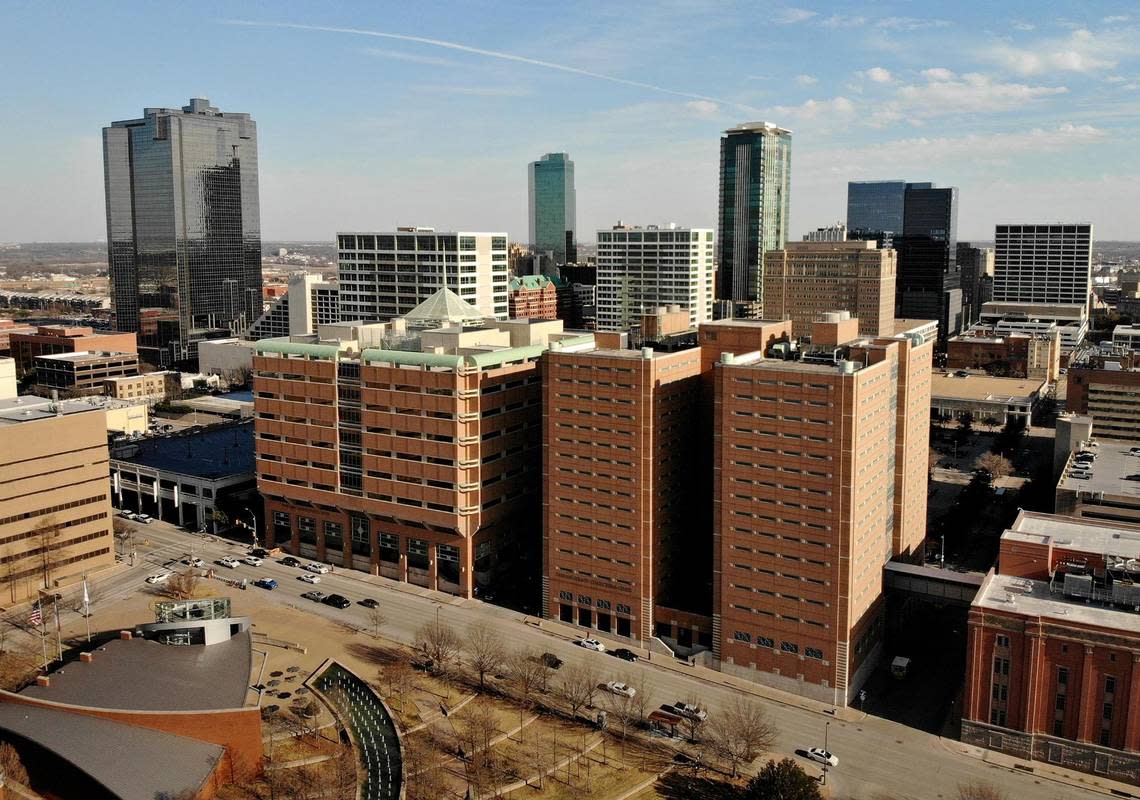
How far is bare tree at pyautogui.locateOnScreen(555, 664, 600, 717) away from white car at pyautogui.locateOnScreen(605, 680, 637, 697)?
136 centimetres

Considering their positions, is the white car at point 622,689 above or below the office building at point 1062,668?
below

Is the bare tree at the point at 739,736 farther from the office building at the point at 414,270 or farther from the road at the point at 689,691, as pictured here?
the office building at the point at 414,270

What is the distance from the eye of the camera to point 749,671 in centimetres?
8606

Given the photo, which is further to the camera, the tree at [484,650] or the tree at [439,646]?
the tree at [439,646]

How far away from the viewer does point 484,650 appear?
88250 millimetres

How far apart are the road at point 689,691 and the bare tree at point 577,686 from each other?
1930 millimetres

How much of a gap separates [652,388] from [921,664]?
35187 mm

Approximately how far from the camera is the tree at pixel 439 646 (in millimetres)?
86688

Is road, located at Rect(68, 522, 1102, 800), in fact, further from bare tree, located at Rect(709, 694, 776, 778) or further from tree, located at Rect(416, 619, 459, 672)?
tree, located at Rect(416, 619, 459, 672)

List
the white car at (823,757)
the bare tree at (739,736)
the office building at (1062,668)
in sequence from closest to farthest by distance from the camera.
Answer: the office building at (1062,668) → the bare tree at (739,736) → the white car at (823,757)

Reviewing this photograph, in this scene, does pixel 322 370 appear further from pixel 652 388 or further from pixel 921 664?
pixel 921 664

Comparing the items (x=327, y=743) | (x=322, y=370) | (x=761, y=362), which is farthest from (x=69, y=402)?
(x=761, y=362)

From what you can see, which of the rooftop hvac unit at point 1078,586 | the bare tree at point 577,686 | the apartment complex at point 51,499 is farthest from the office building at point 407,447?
the rooftop hvac unit at point 1078,586

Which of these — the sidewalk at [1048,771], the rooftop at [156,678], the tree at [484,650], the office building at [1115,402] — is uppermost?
the office building at [1115,402]
